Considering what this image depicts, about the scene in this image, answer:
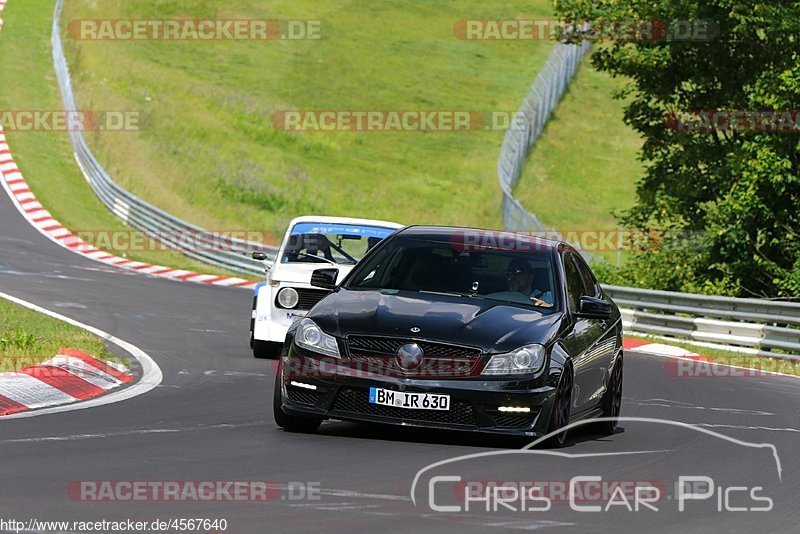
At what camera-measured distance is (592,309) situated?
1088 cm

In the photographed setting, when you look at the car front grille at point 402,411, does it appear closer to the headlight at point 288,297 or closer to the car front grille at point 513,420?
A: the car front grille at point 513,420

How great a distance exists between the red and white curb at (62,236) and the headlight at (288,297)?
47.0 ft

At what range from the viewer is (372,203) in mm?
50500

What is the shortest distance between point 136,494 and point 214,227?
116 feet

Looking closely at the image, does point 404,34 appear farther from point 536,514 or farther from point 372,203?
point 536,514

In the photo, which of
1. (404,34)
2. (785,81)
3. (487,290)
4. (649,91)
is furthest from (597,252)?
(487,290)

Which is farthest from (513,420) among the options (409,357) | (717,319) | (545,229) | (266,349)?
(545,229)

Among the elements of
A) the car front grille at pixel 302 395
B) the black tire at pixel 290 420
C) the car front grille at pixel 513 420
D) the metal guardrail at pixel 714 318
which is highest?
the car front grille at pixel 302 395

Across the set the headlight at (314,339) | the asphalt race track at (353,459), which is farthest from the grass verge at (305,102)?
the headlight at (314,339)

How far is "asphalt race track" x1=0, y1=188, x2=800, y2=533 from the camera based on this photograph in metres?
7.32

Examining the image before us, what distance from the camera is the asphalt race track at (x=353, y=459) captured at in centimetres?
732

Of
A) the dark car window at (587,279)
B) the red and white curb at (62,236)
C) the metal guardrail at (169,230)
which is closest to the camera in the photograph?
the dark car window at (587,279)

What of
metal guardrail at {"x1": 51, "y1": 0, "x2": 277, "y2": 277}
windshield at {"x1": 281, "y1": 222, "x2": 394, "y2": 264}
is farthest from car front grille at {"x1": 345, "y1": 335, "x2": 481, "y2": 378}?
metal guardrail at {"x1": 51, "y1": 0, "x2": 277, "y2": 277}

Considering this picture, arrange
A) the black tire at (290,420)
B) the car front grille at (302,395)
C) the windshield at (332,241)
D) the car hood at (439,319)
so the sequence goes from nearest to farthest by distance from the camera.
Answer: the car hood at (439,319) < the car front grille at (302,395) < the black tire at (290,420) < the windshield at (332,241)
